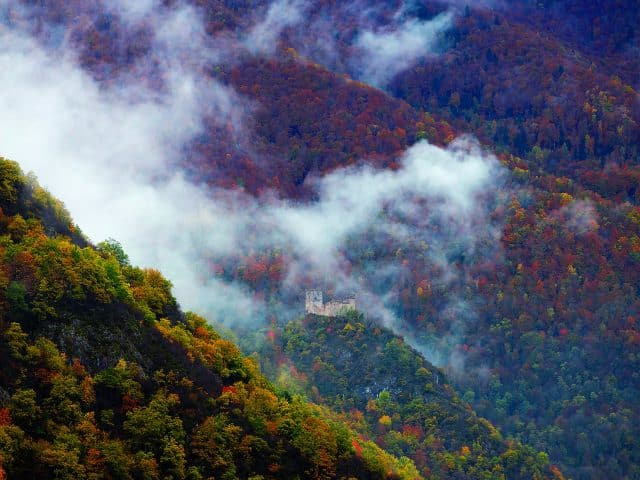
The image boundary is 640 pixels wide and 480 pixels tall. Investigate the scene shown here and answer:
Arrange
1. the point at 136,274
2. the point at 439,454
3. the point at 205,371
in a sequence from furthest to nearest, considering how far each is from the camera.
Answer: the point at 439,454 < the point at 136,274 < the point at 205,371

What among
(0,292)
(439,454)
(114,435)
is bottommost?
(114,435)

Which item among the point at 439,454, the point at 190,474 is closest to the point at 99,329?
the point at 190,474

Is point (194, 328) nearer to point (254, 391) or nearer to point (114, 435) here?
point (254, 391)

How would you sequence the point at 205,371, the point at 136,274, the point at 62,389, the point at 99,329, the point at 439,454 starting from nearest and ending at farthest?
the point at 62,389
the point at 99,329
the point at 205,371
the point at 136,274
the point at 439,454

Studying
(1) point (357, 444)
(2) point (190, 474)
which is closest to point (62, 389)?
(2) point (190, 474)

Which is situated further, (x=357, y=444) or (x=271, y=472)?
(x=357, y=444)

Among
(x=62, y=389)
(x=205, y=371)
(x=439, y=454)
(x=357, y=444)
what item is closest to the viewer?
(x=62, y=389)

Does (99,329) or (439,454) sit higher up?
(439,454)

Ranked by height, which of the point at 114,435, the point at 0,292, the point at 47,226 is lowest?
the point at 114,435

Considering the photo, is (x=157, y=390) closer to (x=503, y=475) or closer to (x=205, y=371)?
(x=205, y=371)
